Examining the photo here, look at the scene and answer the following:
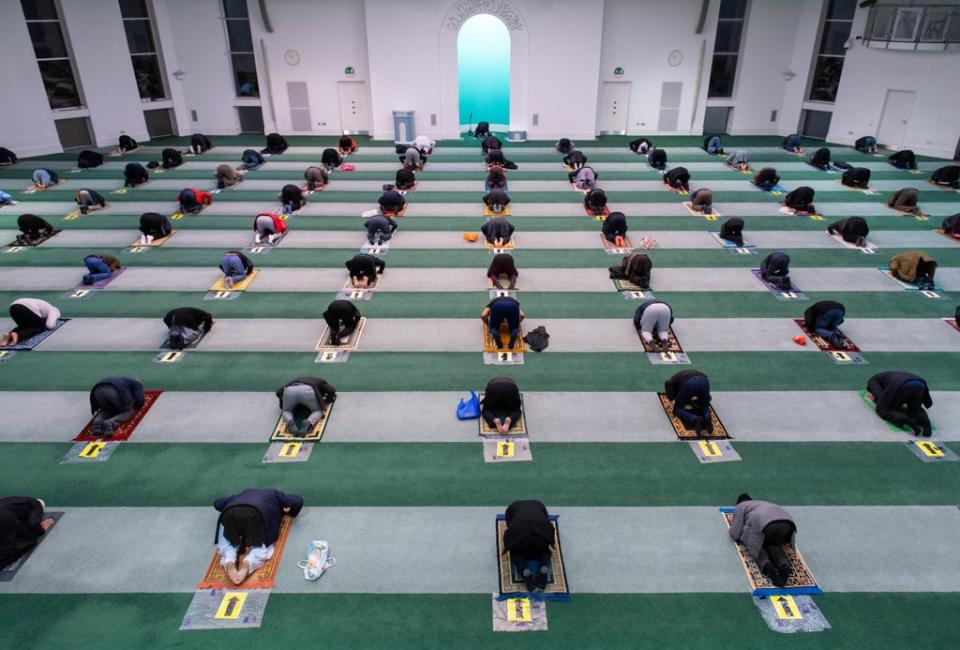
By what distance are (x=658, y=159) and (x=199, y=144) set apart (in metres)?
20.3

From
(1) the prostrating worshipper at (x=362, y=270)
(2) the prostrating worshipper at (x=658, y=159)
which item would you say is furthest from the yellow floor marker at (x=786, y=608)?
(2) the prostrating worshipper at (x=658, y=159)

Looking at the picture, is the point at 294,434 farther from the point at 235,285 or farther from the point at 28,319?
the point at 28,319

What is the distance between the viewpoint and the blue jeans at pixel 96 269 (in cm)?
1551

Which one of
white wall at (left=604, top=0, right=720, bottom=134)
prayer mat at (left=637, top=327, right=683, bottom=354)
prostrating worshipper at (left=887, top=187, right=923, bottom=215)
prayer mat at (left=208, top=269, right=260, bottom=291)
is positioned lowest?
prayer mat at (left=637, top=327, right=683, bottom=354)

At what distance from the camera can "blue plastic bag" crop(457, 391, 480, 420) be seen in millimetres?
10523

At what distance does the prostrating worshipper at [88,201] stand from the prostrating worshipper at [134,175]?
218cm

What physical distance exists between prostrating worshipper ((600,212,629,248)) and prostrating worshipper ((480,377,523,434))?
9017 millimetres

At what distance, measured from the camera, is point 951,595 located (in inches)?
288

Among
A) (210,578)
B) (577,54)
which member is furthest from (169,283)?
(577,54)

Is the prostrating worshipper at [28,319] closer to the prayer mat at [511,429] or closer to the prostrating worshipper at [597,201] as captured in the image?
the prayer mat at [511,429]

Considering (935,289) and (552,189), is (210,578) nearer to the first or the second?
(935,289)

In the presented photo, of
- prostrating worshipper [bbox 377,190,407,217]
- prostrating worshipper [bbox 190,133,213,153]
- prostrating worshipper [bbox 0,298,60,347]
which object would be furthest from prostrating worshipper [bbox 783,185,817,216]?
prostrating worshipper [bbox 190,133,213,153]

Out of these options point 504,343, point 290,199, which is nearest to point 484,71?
point 290,199

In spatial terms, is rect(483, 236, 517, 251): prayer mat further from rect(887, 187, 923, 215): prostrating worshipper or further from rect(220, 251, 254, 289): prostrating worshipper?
rect(887, 187, 923, 215): prostrating worshipper
